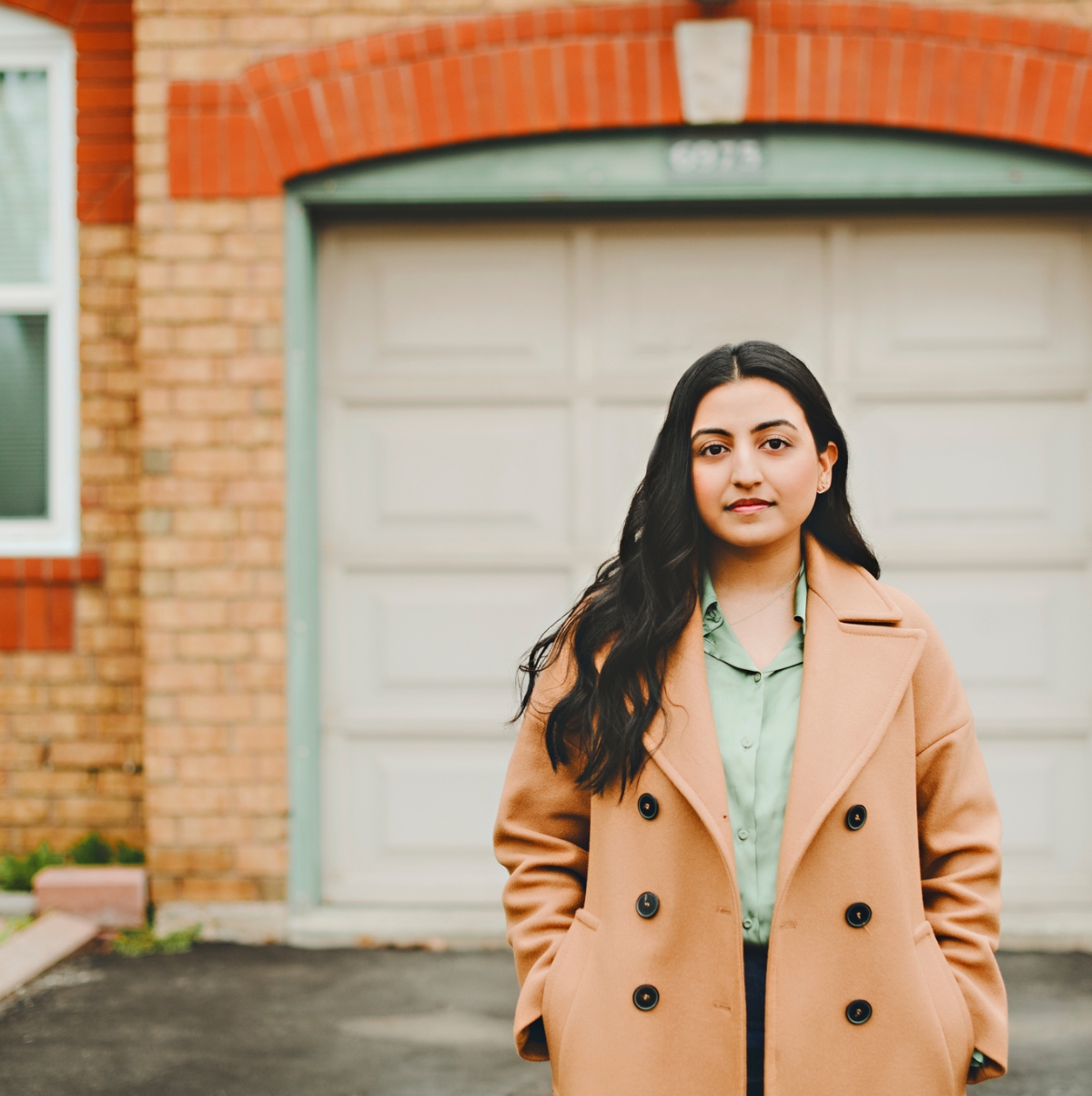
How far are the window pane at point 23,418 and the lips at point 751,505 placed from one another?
3740 mm

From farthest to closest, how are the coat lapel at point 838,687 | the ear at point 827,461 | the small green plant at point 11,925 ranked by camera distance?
1. the small green plant at point 11,925
2. the ear at point 827,461
3. the coat lapel at point 838,687

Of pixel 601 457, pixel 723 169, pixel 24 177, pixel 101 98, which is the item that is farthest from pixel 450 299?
pixel 24 177

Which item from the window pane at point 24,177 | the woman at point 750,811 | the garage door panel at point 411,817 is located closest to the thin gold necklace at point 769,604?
the woman at point 750,811

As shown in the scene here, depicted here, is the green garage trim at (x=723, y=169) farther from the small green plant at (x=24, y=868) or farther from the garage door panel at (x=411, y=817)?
the small green plant at (x=24, y=868)

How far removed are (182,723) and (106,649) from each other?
0.57 meters

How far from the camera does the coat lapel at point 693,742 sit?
1616 millimetres

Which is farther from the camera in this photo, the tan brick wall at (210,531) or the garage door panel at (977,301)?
the garage door panel at (977,301)

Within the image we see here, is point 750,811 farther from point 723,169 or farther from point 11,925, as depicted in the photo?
point 11,925

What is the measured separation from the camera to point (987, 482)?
434 cm

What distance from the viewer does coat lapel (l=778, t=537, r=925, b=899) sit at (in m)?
1.60

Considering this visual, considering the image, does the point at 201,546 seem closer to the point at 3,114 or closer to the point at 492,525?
the point at 492,525

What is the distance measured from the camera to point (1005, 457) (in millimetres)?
4340

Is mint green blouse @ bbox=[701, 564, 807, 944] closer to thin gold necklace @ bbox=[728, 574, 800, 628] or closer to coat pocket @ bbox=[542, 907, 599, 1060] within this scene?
thin gold necklace @ bbox=[728, 574, 800, 628]

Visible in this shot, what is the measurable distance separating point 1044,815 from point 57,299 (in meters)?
4.45
